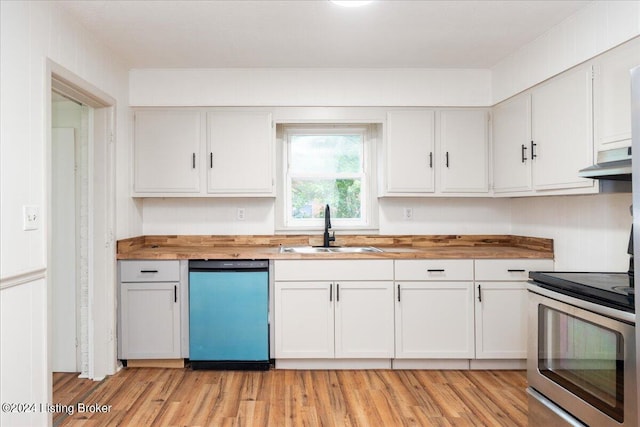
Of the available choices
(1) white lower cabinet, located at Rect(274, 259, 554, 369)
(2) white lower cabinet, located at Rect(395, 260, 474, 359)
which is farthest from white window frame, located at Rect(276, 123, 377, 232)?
(2) white lower cabinet, located at Rect(395, 260, 474, 359)

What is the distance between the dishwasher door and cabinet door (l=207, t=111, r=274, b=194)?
27.3 inches

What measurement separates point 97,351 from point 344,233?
6.92 feet

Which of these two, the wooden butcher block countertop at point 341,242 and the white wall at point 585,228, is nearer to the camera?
the white wall at point 585,228

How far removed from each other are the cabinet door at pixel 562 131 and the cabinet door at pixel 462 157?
20.8 inches

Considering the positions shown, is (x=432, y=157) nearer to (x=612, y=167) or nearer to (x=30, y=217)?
(x=612, y=167)

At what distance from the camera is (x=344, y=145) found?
3.61 metres

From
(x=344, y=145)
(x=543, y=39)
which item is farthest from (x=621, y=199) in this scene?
(x=344, y=145)

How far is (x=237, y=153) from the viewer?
3.23 metres

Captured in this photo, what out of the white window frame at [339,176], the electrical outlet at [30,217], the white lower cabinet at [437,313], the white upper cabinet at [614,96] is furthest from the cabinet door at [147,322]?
the white upper cabinet at [614,96]

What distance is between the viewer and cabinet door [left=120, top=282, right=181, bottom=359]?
2.95m

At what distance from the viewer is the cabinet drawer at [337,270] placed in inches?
115

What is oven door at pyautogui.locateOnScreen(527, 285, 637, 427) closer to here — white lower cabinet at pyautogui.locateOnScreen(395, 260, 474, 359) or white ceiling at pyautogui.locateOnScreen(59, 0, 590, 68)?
Answer: white lower cabinet at pyautogui.locateOnScreen(395, 260, 474, 359)

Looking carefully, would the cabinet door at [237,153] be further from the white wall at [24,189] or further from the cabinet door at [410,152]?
the white wall at [24,189]

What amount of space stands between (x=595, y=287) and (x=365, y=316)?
5.16 feet
